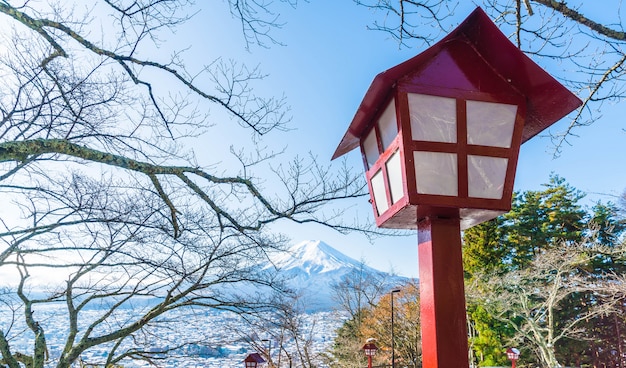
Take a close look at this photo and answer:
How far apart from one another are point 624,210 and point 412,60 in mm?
14271

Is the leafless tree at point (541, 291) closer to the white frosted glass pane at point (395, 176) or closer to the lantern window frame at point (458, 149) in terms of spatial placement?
the lantern window frame at point (458, 149)

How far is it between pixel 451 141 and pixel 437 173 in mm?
96

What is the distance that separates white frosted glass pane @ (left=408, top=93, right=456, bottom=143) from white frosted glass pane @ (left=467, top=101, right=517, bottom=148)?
49 millimetres

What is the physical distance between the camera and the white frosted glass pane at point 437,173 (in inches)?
35.1

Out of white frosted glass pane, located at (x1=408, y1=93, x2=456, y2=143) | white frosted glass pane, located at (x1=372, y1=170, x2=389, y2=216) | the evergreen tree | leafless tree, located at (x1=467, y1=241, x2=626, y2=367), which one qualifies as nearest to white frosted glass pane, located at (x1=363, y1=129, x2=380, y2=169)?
white frosted glass pane, located at (x1=372, y1=170, x2=389, y2=216)

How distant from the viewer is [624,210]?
37.5 feet

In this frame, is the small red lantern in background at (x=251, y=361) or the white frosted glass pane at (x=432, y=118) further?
the small red lantern in background at (x=251, y=361)

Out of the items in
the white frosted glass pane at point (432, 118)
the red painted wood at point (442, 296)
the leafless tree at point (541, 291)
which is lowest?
the red painted wood at point (442, 296)

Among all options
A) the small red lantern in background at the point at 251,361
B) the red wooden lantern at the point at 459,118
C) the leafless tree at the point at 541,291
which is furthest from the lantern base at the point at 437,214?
the leafless tree at the point at 541,291

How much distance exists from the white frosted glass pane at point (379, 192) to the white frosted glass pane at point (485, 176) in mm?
240

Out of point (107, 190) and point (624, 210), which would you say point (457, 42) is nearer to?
point (107, 190)

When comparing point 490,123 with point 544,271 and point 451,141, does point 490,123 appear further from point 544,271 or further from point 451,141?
point 544,271

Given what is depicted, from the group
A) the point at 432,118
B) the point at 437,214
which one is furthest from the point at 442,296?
the point at 432,118

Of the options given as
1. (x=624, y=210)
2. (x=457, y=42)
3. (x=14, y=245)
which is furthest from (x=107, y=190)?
(x=624, y=210)
